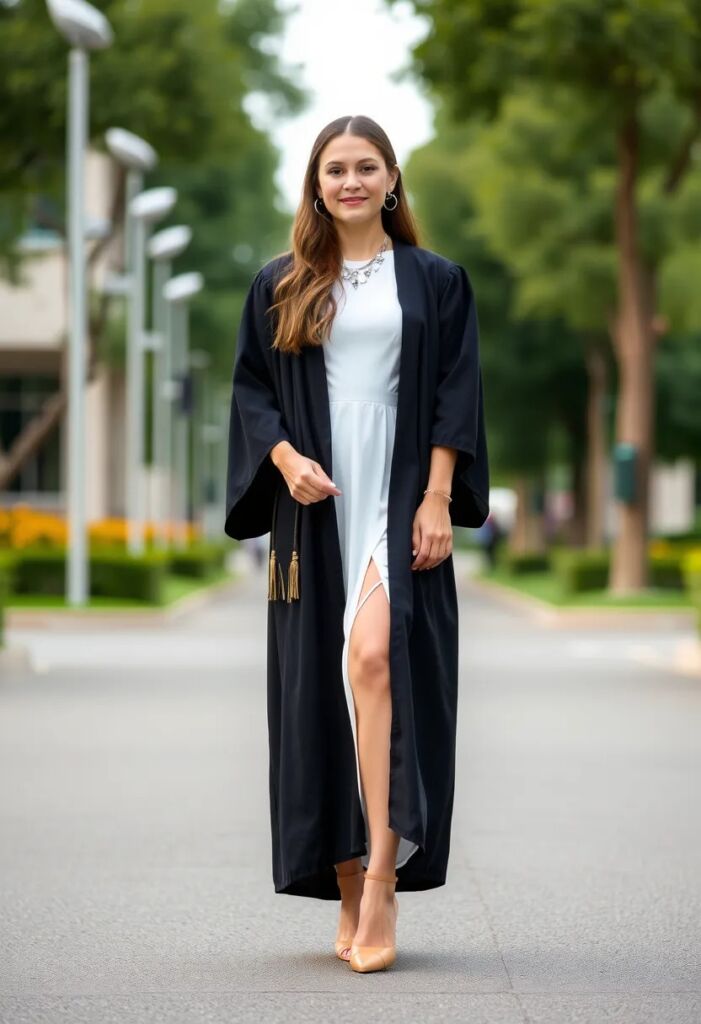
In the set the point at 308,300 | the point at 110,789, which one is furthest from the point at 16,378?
the point at 308,300

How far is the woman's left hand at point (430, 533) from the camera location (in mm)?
5508

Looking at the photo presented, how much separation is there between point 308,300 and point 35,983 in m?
1.82

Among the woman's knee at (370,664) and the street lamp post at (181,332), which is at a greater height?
the street lamp post at (181,332)

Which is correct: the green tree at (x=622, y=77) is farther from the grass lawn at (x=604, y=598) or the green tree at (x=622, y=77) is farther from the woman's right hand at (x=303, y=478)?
the woman's right hand at (x=303, y=478)

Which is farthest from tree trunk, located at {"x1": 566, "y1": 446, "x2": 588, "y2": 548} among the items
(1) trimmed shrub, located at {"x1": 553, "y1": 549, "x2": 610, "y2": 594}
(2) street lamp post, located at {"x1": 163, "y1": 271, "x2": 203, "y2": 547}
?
(1) trimmed shrub, located at {"x1": 553, "y1": 549, "x2": 610, "y2": 594}

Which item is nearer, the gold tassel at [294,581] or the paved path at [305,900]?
the paved path at [305,900]

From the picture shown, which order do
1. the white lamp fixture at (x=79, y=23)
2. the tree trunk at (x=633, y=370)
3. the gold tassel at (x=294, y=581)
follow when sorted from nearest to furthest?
the gold tassel at (x=294, y=581)
the white lamp fixture at (x=79, y=23)
the tree trunk at (x=633, y=370)

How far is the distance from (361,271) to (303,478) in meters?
0.62

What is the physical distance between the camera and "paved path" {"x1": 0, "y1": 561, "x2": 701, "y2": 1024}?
5281mm

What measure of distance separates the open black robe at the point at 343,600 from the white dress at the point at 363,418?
0.03m

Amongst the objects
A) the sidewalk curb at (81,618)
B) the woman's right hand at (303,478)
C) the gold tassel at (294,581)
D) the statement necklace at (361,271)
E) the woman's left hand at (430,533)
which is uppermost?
the statement necklace at (361,271)

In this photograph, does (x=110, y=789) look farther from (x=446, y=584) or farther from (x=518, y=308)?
(x=518, y=308)

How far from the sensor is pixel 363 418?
5.58 metres

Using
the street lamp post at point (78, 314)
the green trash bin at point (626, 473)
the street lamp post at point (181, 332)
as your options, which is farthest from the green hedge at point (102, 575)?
the street lamp post at point (181, 332)
